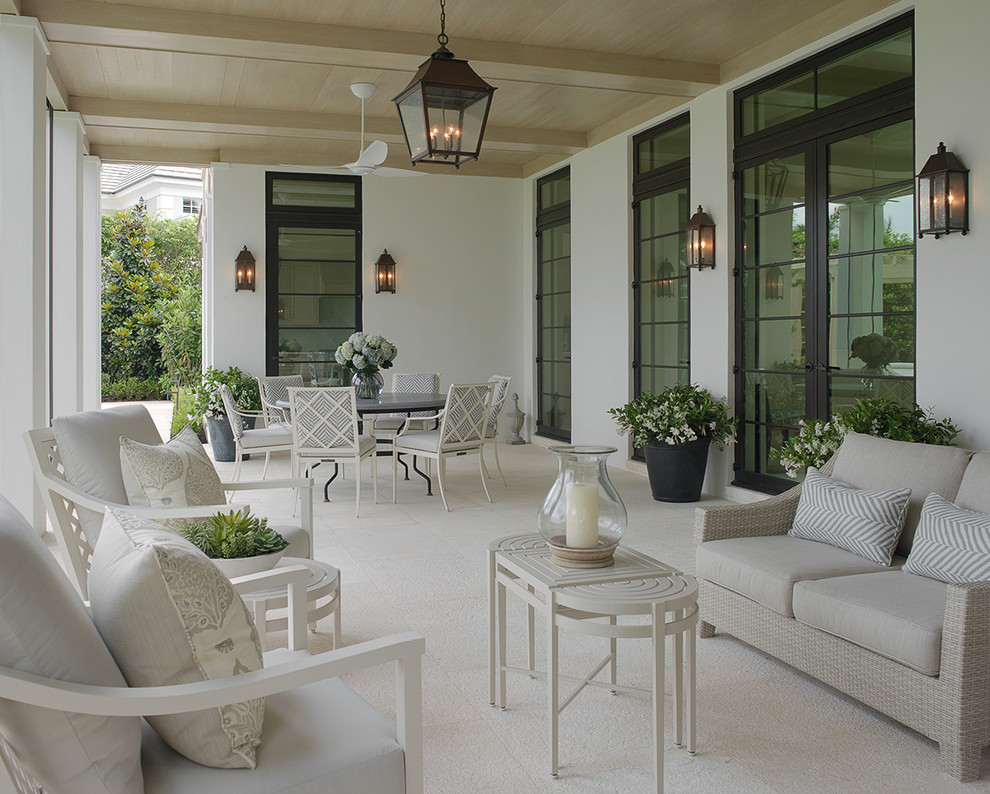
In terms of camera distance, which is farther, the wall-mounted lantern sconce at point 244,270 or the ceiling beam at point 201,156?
the wall-mounted lantern sconce at point 244,270

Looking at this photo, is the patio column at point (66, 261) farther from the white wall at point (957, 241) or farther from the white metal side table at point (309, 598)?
the white wall at point (957, 241)

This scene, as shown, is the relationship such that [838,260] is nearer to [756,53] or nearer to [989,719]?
[756,53]

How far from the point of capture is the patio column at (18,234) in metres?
4.72

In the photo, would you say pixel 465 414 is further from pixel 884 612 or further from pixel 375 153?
pixel 884 612

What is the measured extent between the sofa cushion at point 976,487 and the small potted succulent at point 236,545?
87.6 inches

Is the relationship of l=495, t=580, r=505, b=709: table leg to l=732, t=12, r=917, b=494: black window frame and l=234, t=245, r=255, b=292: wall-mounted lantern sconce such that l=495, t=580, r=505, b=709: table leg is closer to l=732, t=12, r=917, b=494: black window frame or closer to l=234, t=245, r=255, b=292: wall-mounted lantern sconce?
l=732, t=12, r=917, b=494: black window frame

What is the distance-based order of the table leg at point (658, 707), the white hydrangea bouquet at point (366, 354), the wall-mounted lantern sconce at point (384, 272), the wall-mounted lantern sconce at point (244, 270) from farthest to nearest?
the wall-mounted lantern sconce at point (384, 272)
the wall-mounted lantern sconce at point (244, 270)
the white hydrangea bouquet at point (366, 354)
the table leg at point (658, 707)

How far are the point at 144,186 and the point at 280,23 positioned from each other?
19.4 metres

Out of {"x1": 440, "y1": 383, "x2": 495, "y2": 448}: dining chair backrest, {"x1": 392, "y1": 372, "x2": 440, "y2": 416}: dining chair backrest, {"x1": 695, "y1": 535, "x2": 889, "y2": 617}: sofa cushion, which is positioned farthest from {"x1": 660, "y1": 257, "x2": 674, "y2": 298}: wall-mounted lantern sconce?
{"x1": 695, "y1": 535, "x2": 889, "y2": 617}: sofa cushion

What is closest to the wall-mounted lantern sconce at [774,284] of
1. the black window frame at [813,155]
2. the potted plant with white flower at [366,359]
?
the black window frame at [813,155]

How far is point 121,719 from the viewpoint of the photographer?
1380mm

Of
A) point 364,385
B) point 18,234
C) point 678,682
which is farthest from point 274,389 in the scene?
point 678,682

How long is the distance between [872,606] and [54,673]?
2.20 meters

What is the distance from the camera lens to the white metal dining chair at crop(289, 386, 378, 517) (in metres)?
→ 5.67
